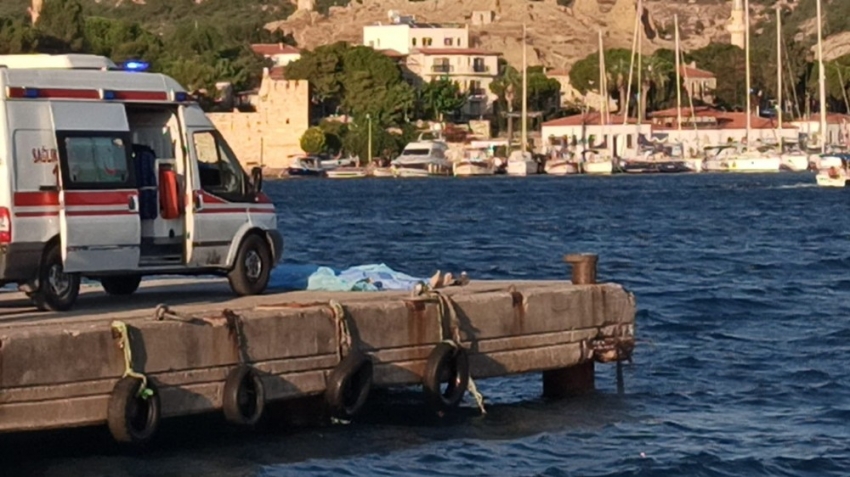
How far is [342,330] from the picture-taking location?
18.5 metres

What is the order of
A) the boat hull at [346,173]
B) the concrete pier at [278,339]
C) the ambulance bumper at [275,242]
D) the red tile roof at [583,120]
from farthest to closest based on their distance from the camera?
1. the red tile roof at [583,120]
2. the boat hull at [346,173]
3. the ambulance bumper at [275,242]
4. the concrete pier at [278,339]

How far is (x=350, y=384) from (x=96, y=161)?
3318mm

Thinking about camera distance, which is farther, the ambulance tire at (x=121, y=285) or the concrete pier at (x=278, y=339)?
the ambulance tire at (x=121, y=285)

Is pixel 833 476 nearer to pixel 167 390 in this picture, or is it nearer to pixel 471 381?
pixel 471 381

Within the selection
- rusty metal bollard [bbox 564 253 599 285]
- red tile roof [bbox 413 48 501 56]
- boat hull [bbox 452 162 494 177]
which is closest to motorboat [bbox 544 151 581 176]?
boat hull [bbox 452 162 494 177]

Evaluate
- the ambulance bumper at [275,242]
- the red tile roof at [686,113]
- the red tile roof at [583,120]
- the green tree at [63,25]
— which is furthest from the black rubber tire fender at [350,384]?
the red tile roof at [686,113]

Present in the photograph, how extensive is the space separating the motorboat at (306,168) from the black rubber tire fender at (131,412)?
5284 inches

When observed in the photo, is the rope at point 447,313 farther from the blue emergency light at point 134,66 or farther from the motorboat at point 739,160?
the motorboat at point 739,160

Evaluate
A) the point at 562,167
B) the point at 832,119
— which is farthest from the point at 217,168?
the point at 832,119

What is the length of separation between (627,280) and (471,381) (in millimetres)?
21764

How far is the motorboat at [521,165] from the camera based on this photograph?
146750 mm

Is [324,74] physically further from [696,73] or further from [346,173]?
[696,73]

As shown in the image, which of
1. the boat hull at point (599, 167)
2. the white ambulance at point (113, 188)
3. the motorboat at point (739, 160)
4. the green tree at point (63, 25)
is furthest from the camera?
the green tree at point (63, 25)

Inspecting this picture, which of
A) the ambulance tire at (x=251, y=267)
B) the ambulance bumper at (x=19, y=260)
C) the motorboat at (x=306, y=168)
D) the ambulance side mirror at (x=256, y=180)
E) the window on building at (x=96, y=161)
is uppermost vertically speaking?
the window on building at (x=96, y=161)
